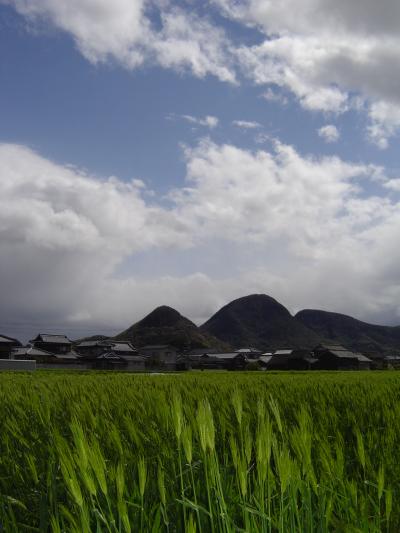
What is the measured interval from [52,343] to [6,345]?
15.4 metres

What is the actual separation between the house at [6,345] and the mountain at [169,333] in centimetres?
6578

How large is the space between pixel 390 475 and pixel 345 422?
5.07 ft

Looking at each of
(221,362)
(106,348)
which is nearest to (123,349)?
(106,348)

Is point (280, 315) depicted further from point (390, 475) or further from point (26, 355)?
point (390, 475)

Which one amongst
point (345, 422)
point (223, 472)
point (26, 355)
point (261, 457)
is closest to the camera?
point (261, 457)

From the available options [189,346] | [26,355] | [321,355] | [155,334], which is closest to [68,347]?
[26,355]

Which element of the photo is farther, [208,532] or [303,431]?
[303,431]

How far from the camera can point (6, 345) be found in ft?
216

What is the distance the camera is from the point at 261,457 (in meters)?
1.47


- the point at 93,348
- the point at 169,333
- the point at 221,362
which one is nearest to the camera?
the point at 93,348

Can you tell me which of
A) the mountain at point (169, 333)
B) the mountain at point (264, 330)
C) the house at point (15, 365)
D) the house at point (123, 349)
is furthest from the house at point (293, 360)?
the mountain at point (264, 330)

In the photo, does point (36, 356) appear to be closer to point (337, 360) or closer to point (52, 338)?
point (52, 338)

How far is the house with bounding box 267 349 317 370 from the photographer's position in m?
81.2

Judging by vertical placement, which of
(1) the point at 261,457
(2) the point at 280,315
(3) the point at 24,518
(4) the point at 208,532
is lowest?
(3) the point at 24,518
